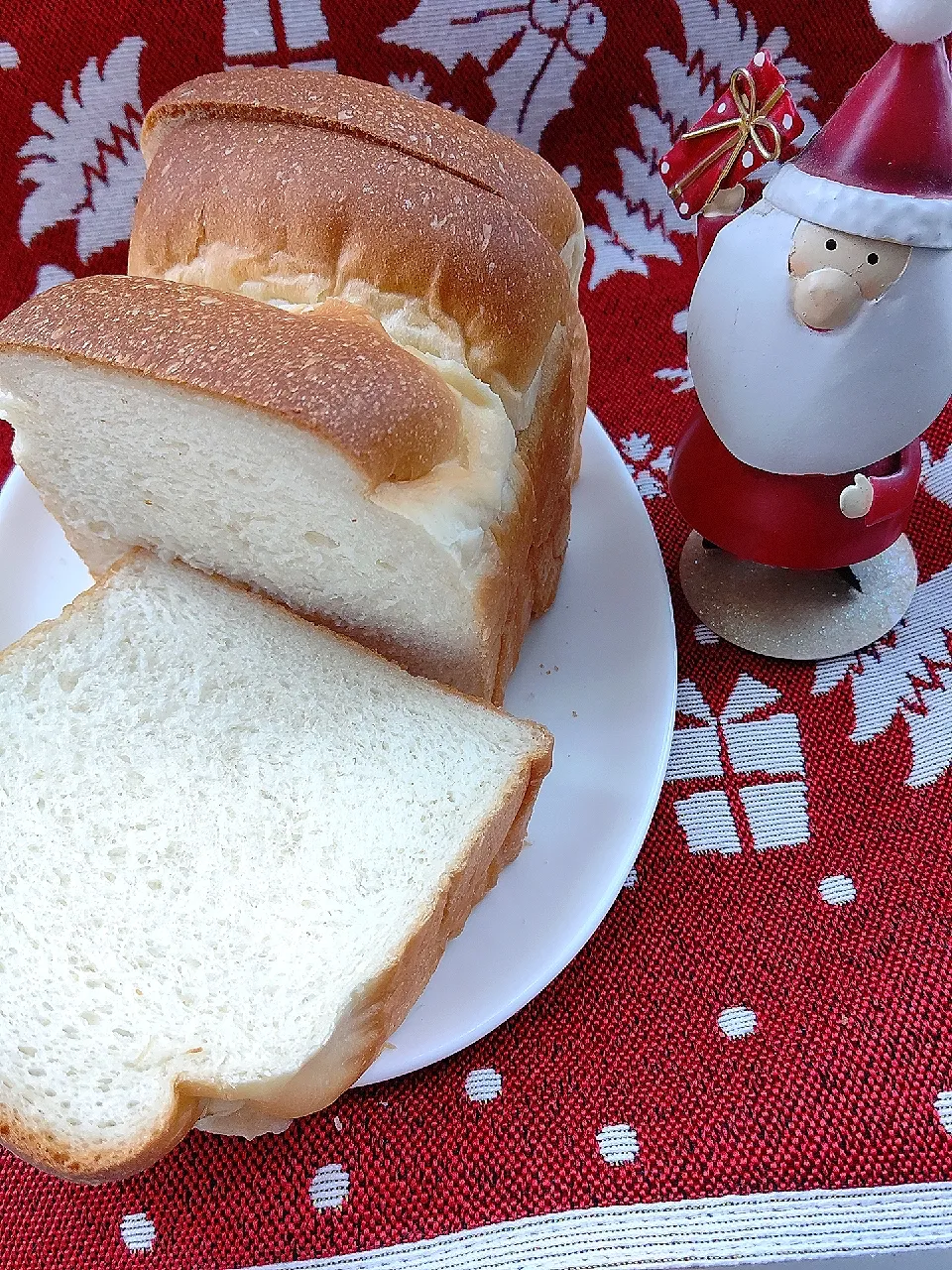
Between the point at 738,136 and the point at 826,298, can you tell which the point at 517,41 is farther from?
the point at 826,298

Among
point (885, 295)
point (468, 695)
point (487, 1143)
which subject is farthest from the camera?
point (468, 695)

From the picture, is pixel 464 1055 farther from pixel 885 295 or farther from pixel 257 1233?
pixel 885 295

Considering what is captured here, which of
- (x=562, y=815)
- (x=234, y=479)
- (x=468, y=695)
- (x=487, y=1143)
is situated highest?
(x=234, y=479)

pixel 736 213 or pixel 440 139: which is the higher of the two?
pixel 440 139

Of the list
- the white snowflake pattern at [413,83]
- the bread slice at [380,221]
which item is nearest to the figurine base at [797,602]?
the bread slice at [380,221]

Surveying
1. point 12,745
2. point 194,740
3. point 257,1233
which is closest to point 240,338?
point 194,740

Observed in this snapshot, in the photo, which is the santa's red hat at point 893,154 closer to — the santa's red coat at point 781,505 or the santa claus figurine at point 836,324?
the santa claus figurine at point 836,324
